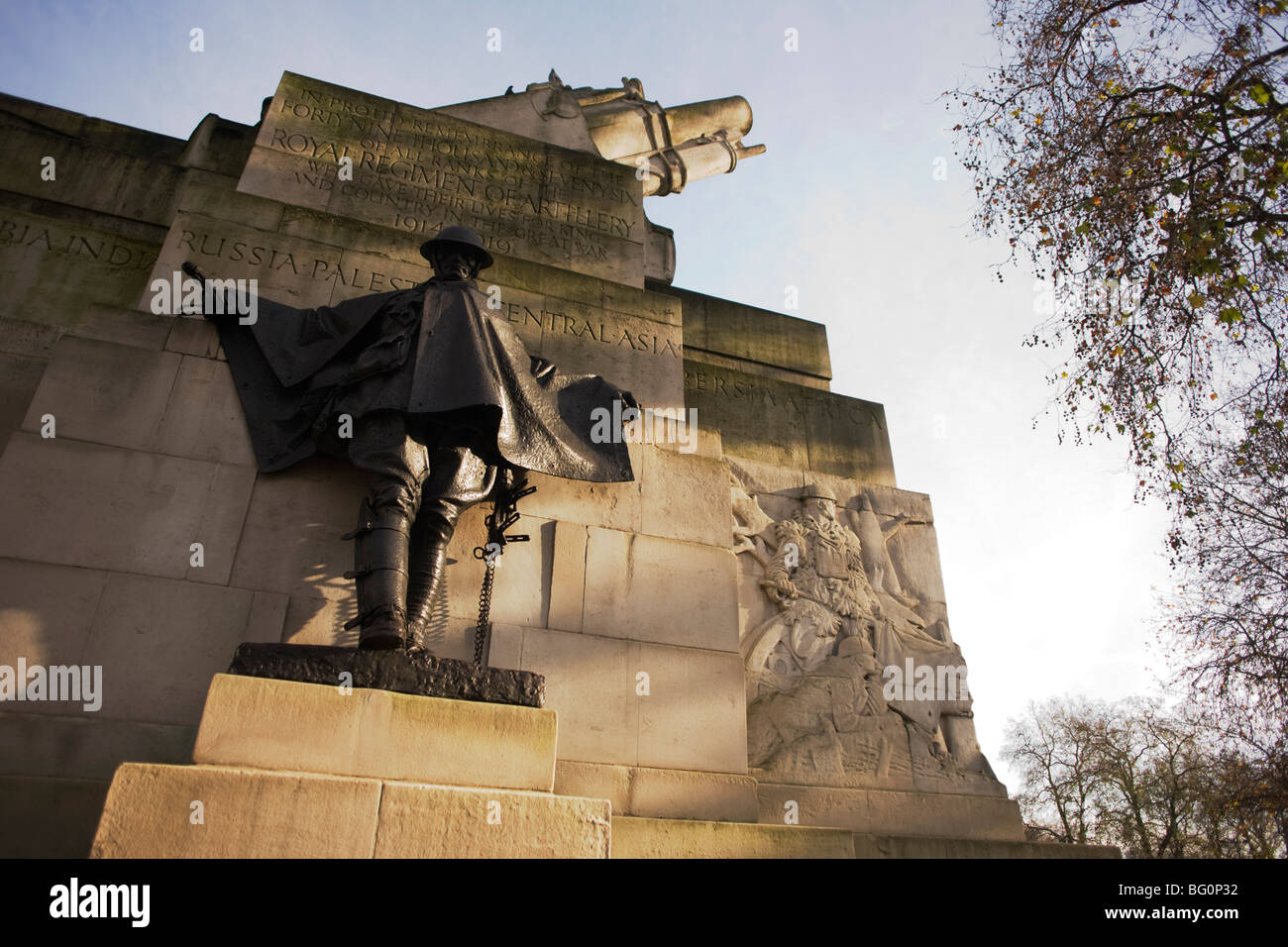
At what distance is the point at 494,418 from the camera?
586 centimetres

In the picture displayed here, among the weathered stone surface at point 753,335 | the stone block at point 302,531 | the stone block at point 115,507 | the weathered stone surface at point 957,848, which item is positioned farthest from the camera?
the weathered stone surface at point 753,335

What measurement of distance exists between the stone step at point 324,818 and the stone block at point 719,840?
35.3 inches

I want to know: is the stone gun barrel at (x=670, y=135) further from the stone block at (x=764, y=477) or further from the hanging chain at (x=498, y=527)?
the hanging chain at (x=498, y=527)

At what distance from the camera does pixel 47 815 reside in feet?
15.3

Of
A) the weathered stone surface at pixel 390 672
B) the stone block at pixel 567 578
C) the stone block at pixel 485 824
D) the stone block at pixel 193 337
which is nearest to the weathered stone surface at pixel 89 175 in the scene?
the stone block at pixel 193 337

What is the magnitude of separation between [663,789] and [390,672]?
2322 millimetres

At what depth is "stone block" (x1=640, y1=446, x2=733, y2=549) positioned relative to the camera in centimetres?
730

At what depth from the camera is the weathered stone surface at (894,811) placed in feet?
24.3

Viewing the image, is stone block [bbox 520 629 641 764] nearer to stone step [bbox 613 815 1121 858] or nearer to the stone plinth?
stone step [bbox 613 815 1121 858]

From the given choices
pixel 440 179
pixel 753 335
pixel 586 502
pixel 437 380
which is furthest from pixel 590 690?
pixel 753 335

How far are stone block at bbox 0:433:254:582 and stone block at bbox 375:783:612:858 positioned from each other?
266 cm

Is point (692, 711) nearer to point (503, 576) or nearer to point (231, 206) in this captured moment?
point (503, 576)
